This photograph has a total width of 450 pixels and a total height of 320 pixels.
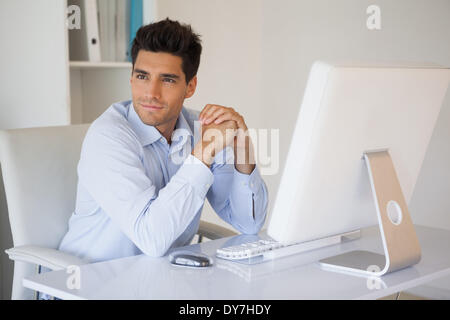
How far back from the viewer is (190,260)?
4.58 feet

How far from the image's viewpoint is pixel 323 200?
1.33 m

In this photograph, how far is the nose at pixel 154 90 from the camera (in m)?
1.80

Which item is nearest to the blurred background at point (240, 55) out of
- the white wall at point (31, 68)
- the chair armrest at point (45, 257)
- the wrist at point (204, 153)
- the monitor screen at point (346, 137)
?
the white wall at point (31, 68)

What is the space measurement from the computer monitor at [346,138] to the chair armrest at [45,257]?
1.81 ft

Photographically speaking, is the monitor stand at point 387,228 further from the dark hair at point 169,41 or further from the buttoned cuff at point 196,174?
the dark hair at point 169,41

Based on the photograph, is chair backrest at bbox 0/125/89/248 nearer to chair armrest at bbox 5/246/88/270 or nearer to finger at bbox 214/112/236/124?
chair armrest at bbox 5/246/88/270

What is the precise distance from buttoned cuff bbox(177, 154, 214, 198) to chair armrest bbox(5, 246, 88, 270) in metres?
0.35

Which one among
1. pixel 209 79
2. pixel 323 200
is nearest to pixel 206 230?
pixel 323 200

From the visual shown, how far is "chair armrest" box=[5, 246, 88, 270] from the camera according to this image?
1552 mm

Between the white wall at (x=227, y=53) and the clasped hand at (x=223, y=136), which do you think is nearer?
the clasped hand at (x=223, y=136)

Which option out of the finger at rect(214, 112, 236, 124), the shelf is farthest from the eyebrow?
the shelf

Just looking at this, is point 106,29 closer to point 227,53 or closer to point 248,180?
point 248,180

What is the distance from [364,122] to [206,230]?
2.87 feet
